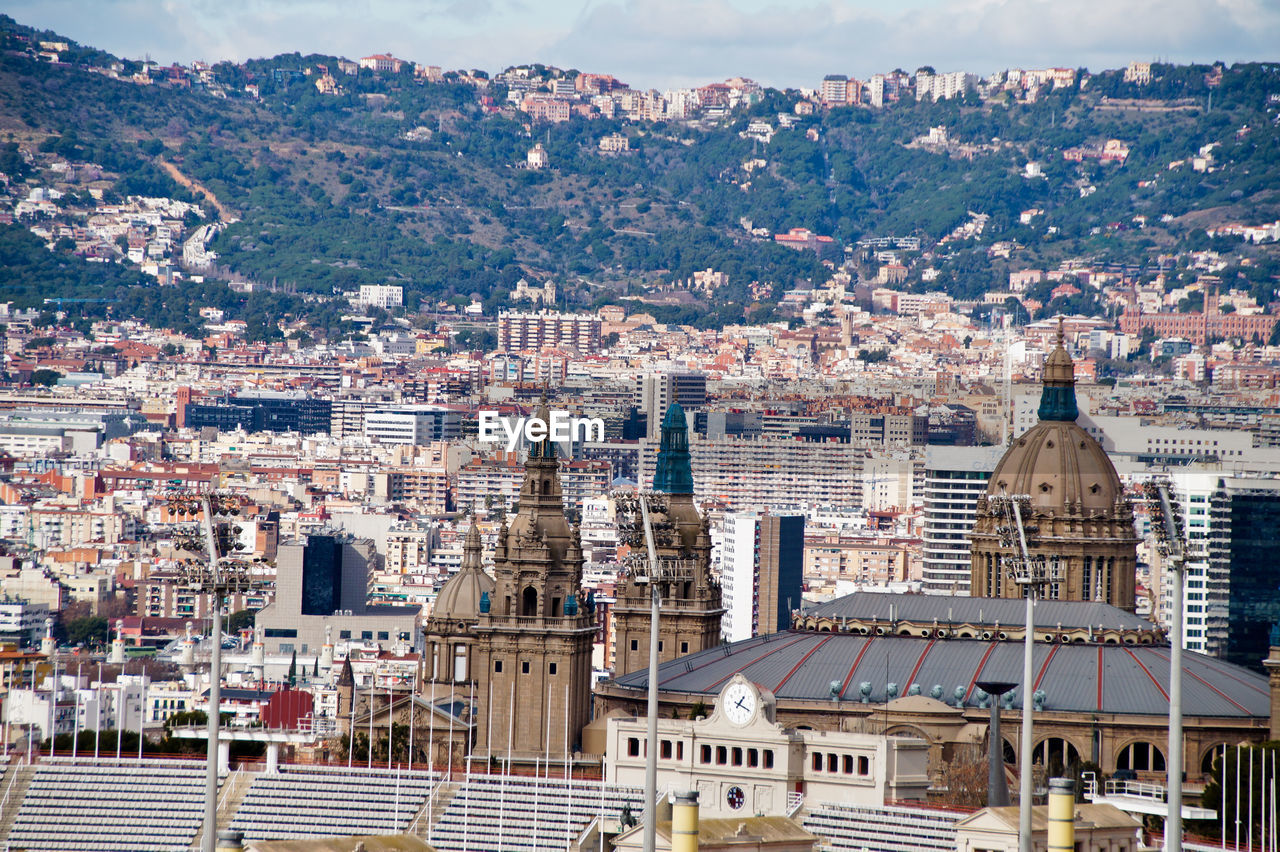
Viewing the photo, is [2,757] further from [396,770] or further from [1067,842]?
[1067,842]

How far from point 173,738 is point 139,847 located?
568 inches

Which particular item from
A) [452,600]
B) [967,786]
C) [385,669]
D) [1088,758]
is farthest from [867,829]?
[385,669]

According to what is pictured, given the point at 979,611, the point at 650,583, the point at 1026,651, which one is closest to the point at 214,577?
the point at 650,583

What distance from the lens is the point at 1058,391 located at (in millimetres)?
106812

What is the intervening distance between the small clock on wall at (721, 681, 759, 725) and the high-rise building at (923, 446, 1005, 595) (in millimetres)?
102075

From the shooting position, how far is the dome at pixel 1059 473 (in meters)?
101

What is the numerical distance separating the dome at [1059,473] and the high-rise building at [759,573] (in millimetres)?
77973

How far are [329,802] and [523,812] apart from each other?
234 inches

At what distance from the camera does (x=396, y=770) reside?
268 ft

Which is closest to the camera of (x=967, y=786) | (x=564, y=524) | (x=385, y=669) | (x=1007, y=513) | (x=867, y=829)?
(x=1007, y=513)

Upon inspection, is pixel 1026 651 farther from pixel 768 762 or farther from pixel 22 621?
pixel 22 621

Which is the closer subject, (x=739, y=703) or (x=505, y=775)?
(x=739, y=703)

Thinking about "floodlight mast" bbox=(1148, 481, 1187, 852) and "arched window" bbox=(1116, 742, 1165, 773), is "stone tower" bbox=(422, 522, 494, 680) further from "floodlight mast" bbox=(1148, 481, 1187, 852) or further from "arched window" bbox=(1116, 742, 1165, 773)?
"floodlight mast" bbox=(1148, 481, 1187, 852)

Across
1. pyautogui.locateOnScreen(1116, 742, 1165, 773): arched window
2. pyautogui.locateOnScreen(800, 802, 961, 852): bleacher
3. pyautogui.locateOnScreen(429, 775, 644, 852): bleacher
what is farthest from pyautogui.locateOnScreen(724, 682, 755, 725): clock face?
pyautogui.locateOnScreen(1116, 742, 1165, 773): arched window
